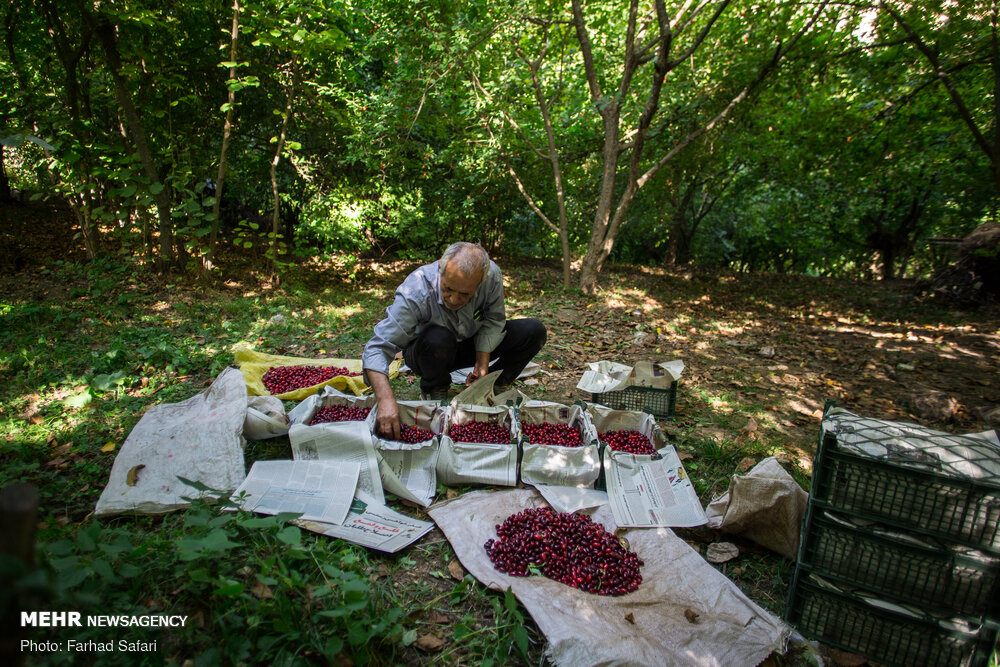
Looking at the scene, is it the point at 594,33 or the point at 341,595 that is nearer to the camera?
the point at 341,595

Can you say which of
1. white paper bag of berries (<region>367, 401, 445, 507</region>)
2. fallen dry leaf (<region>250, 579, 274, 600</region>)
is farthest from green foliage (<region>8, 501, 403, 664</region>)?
white paper bag of berries (<region>367, 401, 445, 507</region>)

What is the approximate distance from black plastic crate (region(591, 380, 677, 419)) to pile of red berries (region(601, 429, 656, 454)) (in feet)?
1.48

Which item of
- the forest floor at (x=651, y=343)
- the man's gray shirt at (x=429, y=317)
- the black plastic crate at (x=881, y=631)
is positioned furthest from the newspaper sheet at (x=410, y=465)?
the black plastic crate at (x=881, y=631)

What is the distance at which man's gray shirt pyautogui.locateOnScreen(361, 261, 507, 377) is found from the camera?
107 inches

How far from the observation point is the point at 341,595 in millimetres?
1637

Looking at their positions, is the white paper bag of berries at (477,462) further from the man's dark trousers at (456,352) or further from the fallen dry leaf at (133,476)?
the fallen dry leaf at (133,476)

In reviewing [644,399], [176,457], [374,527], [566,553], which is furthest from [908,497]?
[176,457]

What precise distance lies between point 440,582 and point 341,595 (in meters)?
0.44

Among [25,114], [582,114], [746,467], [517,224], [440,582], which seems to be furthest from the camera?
[517,224]

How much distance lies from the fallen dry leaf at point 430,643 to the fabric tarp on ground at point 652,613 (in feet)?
0.97

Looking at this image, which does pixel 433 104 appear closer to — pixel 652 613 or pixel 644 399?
pixel 644 399

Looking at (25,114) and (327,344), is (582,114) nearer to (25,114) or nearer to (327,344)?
(327,344)

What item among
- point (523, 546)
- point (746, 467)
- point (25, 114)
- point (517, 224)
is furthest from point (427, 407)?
point (517, 224)

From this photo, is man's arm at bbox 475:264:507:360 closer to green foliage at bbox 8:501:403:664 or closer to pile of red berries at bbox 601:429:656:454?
pile of red berries at bbox 601:429:656:454
